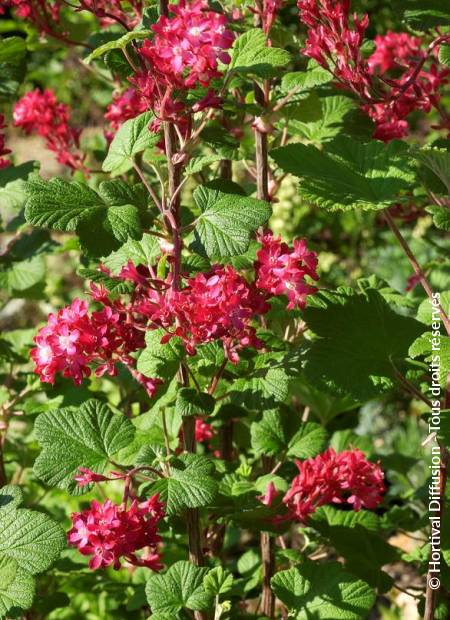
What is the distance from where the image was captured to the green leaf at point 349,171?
145 centimetres

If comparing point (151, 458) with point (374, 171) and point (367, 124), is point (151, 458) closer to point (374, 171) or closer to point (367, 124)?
point (374, 171)

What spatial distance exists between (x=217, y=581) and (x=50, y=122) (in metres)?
1.42

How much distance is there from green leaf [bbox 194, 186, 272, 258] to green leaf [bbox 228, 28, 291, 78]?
22cm

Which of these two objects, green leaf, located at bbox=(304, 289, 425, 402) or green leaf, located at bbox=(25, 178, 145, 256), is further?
green leaf, located at bbox=(304, 289, 425, 402)

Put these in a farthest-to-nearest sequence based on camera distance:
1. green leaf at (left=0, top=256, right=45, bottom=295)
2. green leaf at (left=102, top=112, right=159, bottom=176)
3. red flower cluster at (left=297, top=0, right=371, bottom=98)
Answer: green leaf at (left=0, top=256, right=45, bottom=295) → red flower cluster at (left=297, top=0, right=371, bottom=98) → green leaf at (left=102, top=112, right=159, bottom=176)

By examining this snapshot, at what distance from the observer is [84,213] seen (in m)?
1.32

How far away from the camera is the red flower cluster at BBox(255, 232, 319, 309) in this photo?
4.65ft

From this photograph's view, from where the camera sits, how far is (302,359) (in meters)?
1.55

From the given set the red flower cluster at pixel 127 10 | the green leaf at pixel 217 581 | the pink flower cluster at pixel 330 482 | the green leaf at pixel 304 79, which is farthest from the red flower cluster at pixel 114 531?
the red flower cluster at pixel 127 10

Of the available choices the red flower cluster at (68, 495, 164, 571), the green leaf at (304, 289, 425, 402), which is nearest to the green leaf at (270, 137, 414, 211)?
the green leaf at (304, 289, 425, 402)

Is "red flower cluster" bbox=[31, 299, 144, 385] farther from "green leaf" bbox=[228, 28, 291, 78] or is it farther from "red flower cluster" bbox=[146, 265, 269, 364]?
"green leaf" bbox=[228, 28, 291, 78]

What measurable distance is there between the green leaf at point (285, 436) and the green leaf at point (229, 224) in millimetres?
569

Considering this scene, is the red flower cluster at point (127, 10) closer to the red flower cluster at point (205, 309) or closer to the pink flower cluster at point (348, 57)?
the pink flower cluster at point (348, 57)

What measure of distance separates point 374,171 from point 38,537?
89cm
